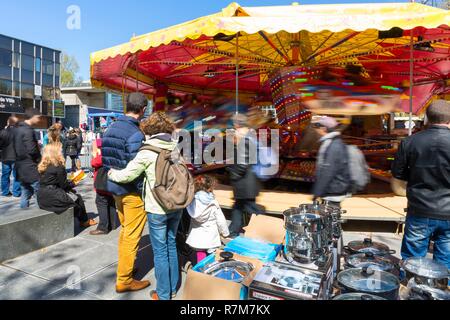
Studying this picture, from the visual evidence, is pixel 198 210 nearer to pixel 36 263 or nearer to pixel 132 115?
pixel 132 115

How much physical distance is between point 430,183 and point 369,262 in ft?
2.86

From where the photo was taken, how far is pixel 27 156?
5.81 m

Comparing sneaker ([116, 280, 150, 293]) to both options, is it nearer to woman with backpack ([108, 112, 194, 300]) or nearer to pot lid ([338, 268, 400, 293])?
woman with backpack ([108, 112, 194, 300])

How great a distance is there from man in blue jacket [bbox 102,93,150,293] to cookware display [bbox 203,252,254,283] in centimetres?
95

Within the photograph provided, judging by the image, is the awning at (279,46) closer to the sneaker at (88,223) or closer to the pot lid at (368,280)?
the sneaker at (88,223)

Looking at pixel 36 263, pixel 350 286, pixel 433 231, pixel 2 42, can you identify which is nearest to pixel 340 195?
pixel 433 231

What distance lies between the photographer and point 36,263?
12.1 feet

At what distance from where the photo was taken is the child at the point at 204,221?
3.36 meters

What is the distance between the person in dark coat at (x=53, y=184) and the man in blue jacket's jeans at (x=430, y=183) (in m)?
4.25

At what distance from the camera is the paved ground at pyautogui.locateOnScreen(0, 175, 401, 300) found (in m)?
3.03

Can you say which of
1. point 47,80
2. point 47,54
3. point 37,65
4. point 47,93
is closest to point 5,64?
point 37,65

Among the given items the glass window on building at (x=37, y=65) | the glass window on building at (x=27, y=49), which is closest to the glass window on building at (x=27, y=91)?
the glass window on building at (x=37, y=65)

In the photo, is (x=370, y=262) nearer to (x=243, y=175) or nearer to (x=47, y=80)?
(x=243, y=175)

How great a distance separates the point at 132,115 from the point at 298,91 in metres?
5.17
